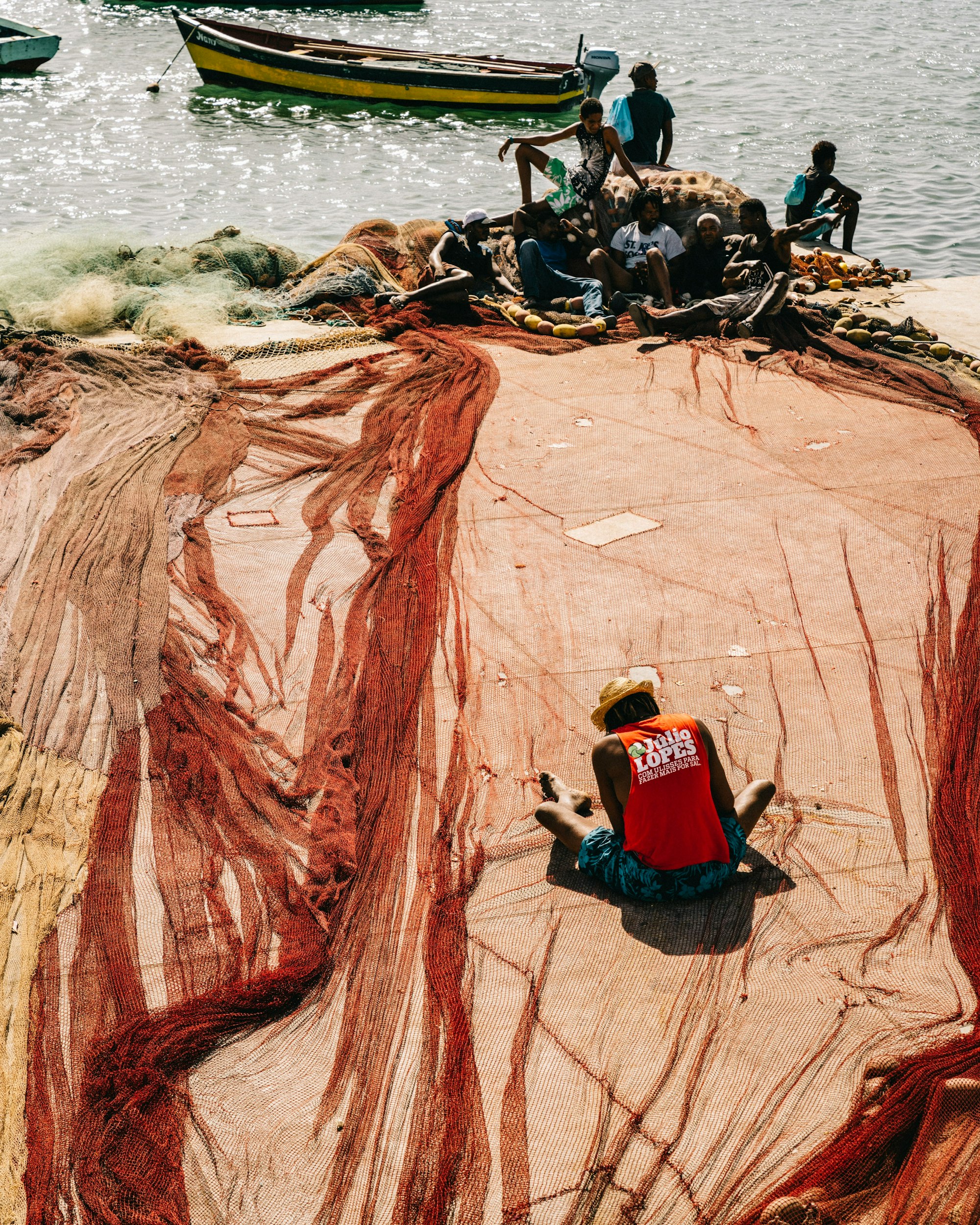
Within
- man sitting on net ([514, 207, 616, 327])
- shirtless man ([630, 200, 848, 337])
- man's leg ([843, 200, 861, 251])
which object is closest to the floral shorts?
man sitting on net ([514, 207, 616, 327])

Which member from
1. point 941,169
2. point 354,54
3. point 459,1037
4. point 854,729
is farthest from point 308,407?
point 354,54

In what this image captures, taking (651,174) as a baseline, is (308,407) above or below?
below

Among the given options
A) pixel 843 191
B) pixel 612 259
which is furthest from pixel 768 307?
pixel 843 191

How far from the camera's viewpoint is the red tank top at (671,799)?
3.49m

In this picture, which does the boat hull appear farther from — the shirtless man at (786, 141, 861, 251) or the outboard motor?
the shirtless man at (786, 141, 861, 251)

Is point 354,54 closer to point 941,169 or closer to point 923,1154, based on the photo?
point 941,169

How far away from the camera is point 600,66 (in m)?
14.4

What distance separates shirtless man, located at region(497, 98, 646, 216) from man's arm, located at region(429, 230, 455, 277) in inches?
29.6

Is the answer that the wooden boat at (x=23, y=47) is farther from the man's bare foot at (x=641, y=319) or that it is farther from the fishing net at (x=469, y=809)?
the man's bare foot at (x=641, y=319)

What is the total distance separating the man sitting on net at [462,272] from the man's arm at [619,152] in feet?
4.29

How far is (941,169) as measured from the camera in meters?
18.7

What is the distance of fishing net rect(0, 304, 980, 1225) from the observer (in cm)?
277

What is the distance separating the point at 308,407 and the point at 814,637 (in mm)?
3791

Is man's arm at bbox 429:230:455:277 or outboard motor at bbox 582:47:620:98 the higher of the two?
outboard motor at bbox 582:47:620:98
